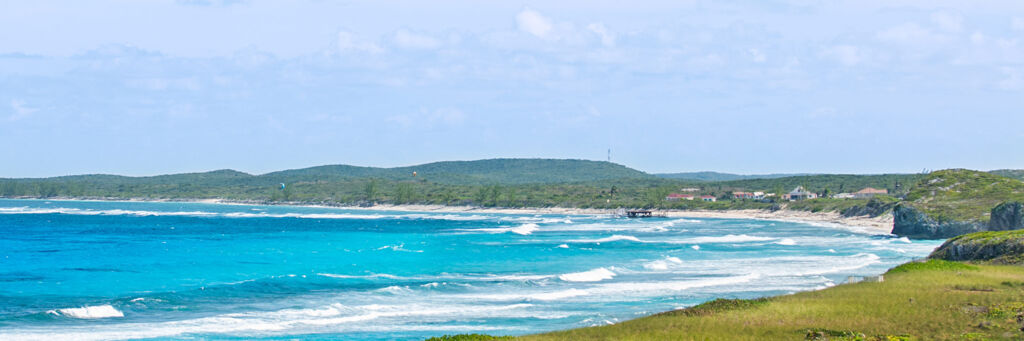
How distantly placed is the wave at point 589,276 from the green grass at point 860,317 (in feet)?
49.0

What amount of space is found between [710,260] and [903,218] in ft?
117

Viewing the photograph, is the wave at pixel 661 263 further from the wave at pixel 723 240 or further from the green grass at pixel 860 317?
the wave at pixel 723 240

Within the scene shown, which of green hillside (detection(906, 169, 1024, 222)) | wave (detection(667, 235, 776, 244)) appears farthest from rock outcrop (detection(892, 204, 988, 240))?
wave (detection(667, 235, 776, 244))

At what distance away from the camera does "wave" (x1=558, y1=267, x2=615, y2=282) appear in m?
46.7

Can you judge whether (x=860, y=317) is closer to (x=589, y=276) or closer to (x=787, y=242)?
(x=589, y=276)

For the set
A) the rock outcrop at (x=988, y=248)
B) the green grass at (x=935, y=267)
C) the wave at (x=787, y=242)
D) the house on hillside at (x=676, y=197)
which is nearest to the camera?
the green grass at (x=935, y=267)

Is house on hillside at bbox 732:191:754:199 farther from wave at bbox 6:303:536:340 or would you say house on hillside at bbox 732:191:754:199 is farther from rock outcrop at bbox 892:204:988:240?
wave at bbox 6:303:536:340

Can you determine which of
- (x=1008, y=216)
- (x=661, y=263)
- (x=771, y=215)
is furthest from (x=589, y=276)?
(x=771, y=215)

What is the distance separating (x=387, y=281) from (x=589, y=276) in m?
10.9

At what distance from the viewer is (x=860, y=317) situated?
26312 mm

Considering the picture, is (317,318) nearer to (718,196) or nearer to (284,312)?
(284,312)

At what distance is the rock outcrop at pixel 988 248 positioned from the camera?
41719mm

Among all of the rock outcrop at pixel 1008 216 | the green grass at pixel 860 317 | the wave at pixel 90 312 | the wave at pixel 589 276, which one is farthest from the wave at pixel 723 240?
the wave at pixel 90 312

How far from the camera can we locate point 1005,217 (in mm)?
68062
